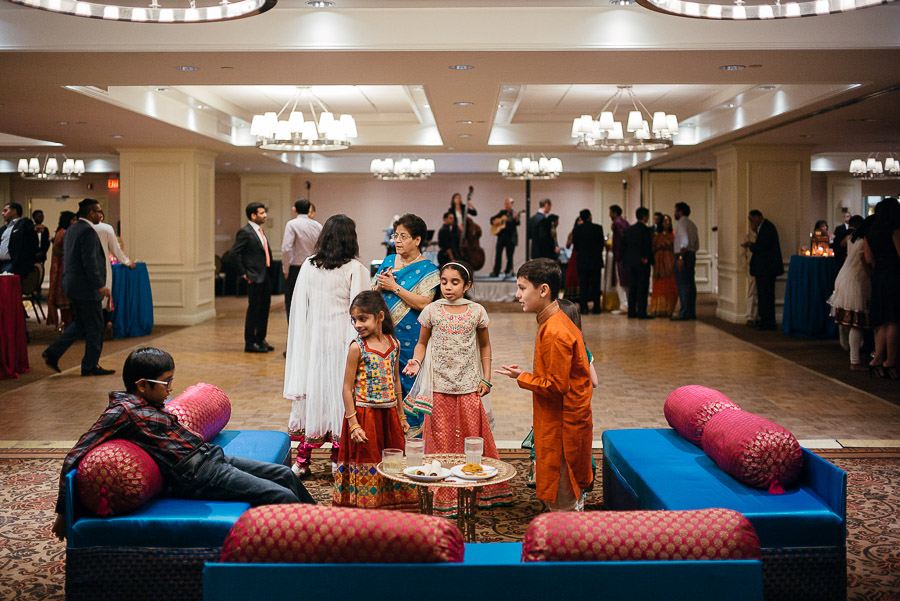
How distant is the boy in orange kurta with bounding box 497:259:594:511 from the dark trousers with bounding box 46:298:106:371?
5.31 meters

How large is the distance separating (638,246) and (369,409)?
376 inches

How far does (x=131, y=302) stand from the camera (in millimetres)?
10641

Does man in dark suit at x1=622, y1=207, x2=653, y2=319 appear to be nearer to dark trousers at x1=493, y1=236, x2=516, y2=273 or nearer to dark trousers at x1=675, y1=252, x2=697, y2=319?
dark trousers at x1=675, y1=252, x2=697, y2=319

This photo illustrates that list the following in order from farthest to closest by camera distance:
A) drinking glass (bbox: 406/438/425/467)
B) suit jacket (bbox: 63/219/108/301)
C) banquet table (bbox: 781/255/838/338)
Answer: banquet table (bbox: 781/255/838/338), suit jacket (bbox: 63/219/108/301), drinking glass (bbox: 406/438/425/467)

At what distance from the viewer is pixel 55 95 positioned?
25.4ft

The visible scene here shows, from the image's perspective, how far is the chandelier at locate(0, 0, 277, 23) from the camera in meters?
3.33

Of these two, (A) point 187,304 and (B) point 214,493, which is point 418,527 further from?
(A) point 187,304

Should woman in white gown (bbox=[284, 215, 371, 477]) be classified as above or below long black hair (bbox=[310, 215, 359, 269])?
below

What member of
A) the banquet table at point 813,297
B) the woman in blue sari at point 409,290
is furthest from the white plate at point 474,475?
the banquet table at point 813,297

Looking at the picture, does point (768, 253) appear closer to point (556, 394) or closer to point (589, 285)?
point (589, 285)

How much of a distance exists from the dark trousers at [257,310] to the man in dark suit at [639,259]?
594cm

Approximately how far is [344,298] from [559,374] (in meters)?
1.42

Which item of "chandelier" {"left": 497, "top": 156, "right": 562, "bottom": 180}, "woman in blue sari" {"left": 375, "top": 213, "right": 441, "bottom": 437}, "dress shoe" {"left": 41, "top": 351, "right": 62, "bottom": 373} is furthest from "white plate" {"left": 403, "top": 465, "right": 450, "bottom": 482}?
"chandelier" {"left": 497, "top": 156, "right": 562, "bottom": 180}

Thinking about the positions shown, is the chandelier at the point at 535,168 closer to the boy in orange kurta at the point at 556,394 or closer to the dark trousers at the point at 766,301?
the dark trousers at the point at 766,301
